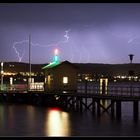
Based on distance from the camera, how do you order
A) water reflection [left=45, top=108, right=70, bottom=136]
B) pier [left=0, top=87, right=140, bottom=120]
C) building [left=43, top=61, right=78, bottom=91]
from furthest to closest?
1. building [left=43, top=61, right=78, bottom=91]
2. pier [left=0, top=87, right=140, bottom=120]
3. water reflection [left=45, top=108, right=70, bottom=136]

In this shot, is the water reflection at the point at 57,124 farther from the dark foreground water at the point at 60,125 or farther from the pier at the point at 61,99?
the pier at the point at 61,99

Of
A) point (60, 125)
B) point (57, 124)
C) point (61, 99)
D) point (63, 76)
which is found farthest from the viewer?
point (61, 99)

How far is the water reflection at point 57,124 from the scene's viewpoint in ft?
89.8

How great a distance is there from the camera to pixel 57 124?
32.5 m

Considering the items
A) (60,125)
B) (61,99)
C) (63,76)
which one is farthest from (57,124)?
(61,99)

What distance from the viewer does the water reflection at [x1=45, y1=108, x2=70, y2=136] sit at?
27378 millimetres

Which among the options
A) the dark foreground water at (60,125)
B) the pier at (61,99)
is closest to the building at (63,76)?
the pier at (61,99)

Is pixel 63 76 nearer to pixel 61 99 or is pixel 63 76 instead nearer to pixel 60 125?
pixel 61 99

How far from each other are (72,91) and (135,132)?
19156 mm

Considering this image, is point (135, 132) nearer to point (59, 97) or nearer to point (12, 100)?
point (59, 97)

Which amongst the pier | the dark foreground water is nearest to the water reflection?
the dark foreground water

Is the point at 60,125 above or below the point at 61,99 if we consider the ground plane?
below

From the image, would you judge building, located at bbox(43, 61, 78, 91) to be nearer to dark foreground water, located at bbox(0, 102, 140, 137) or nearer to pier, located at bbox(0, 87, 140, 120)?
pier, located at bbox(0, 87, 140, 120)

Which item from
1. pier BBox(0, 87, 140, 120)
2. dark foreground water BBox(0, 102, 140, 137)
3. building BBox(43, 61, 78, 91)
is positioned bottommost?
dark foreground water BBox(0, 102, 140, 137)
